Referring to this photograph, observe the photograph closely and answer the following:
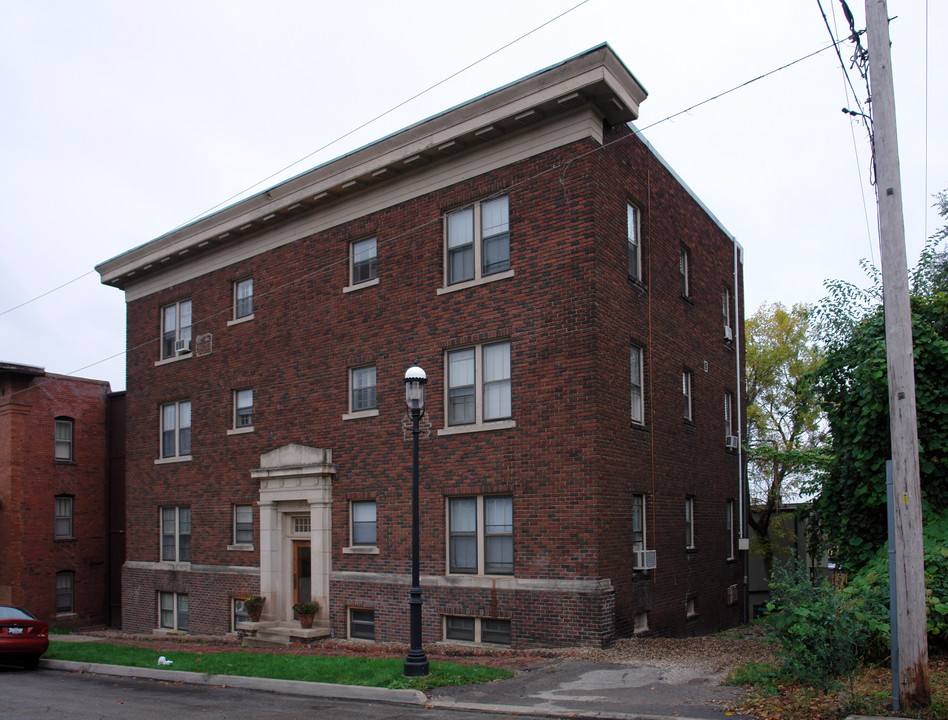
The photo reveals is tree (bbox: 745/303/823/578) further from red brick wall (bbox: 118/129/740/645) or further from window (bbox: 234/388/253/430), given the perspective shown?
window (bbox: 234/388/253/430)

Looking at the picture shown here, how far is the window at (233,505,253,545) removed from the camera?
22.5m

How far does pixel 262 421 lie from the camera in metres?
22.2

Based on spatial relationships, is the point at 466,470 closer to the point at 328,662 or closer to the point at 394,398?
the point at 394,398

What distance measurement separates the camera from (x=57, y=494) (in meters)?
31.9

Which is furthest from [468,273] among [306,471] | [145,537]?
[145,537]

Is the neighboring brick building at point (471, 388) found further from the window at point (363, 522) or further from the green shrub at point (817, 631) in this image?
the green shrub at point (817, 631)

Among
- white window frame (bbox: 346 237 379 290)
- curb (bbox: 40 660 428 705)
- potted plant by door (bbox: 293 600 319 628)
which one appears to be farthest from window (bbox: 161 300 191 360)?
curb (bbox: 40 660 428 705)

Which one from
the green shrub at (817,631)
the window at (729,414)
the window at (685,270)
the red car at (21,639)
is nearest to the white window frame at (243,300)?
the red car at (21,639)

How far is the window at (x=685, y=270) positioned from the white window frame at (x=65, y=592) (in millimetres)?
25225

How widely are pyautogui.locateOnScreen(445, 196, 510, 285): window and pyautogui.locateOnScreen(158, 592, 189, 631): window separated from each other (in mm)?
13226

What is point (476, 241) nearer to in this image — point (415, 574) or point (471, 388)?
point (471, 388)

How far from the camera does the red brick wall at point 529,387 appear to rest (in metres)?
16.1

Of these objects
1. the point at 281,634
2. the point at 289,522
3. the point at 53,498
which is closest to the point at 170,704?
the point at 281,634

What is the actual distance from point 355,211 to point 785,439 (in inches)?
1021
